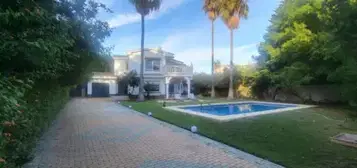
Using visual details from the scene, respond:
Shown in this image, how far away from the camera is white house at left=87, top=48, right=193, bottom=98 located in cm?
3809

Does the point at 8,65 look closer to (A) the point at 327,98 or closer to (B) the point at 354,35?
(B) the point at 354,35

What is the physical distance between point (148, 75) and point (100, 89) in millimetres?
8598

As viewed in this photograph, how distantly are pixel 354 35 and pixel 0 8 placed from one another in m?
6.11

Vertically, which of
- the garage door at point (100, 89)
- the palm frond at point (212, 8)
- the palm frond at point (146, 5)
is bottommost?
the garage door at point (100, 89)

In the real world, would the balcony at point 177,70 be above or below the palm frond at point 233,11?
below

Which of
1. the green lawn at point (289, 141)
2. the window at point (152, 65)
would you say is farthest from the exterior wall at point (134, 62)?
the green lawn at point (289, 141)

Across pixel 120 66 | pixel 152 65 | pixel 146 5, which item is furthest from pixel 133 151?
pixel 120 66

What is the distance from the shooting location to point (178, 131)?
36.3ft

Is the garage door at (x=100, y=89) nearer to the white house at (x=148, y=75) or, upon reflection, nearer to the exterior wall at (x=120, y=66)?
the white house at (x=148, y=75)

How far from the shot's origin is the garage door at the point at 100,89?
39.9 metres

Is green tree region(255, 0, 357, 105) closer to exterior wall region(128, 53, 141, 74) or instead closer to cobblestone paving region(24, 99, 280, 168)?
cobblestone paving region(24, 99, 280, 168)

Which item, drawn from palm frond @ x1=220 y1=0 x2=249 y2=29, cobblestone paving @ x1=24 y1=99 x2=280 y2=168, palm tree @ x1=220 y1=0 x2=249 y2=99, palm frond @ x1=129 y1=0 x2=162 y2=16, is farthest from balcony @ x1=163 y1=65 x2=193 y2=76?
cobblestone paving @ x1=24 y1=99 x2=280 y2=168

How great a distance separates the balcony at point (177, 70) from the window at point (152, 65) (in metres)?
3.17

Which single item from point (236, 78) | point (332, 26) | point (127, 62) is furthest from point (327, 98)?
point (127, 62)
